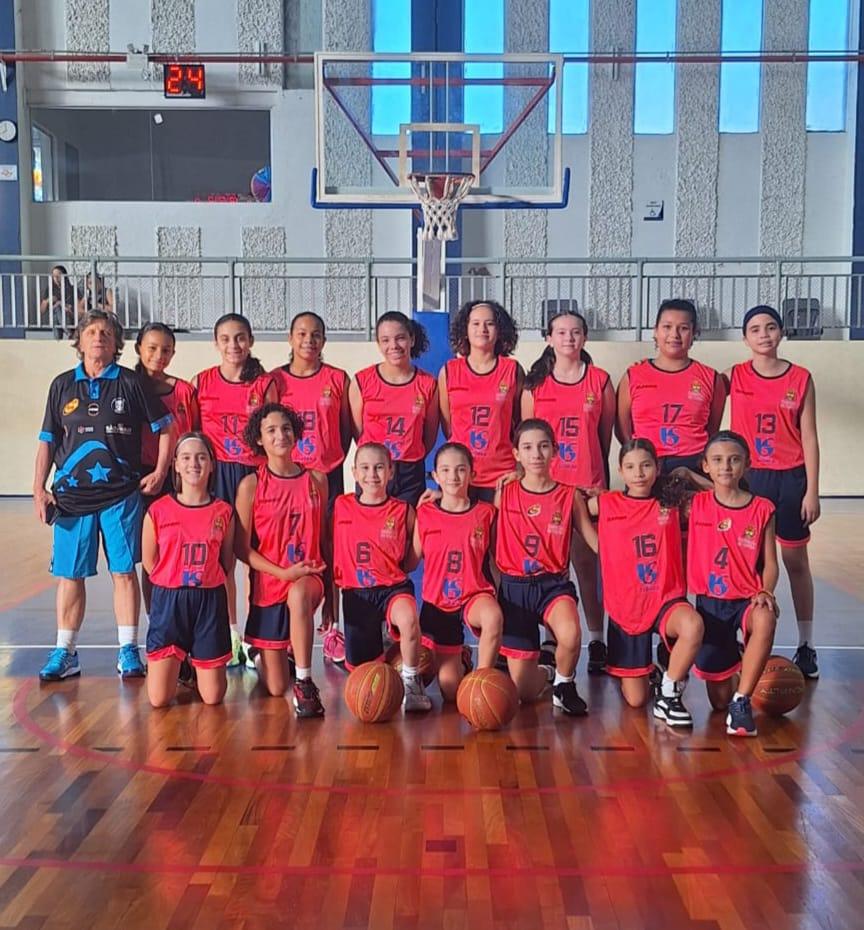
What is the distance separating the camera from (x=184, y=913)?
2.26 meters

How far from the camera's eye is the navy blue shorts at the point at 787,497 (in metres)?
→ 4.27

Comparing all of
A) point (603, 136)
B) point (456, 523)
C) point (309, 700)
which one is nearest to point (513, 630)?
point (456, 523)

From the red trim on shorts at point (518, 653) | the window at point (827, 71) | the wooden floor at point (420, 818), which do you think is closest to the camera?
the wooden floor at point (420, 818)

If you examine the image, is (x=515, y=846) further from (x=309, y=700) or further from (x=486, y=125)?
(x=486, y=125)

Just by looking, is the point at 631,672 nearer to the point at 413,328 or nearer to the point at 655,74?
the point at 413,328

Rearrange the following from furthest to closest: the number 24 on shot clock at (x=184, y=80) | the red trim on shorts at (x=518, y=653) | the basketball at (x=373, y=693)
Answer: the number 24 on shot clock at (x=184, y=80), the red trim on shorts at (x=518, y=653), the basketball at (x=373, y=693)

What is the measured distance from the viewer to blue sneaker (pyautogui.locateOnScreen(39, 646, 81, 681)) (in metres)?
4.16

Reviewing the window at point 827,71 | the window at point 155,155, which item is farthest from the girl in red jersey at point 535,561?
the window at point 827,71

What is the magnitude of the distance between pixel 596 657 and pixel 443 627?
0.85m

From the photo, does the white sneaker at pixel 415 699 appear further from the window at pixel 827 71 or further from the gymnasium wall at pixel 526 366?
the window at pixel 827 71

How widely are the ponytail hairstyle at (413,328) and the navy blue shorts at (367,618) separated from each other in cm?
121

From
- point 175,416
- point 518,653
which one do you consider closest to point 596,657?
point 518,653

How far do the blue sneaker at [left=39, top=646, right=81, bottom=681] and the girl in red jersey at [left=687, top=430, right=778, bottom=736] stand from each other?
2580 mm

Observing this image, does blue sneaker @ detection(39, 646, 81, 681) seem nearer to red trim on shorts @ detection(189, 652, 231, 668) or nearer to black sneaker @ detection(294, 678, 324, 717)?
red trim on shorts @ detection(189, 652, 231, 668)
